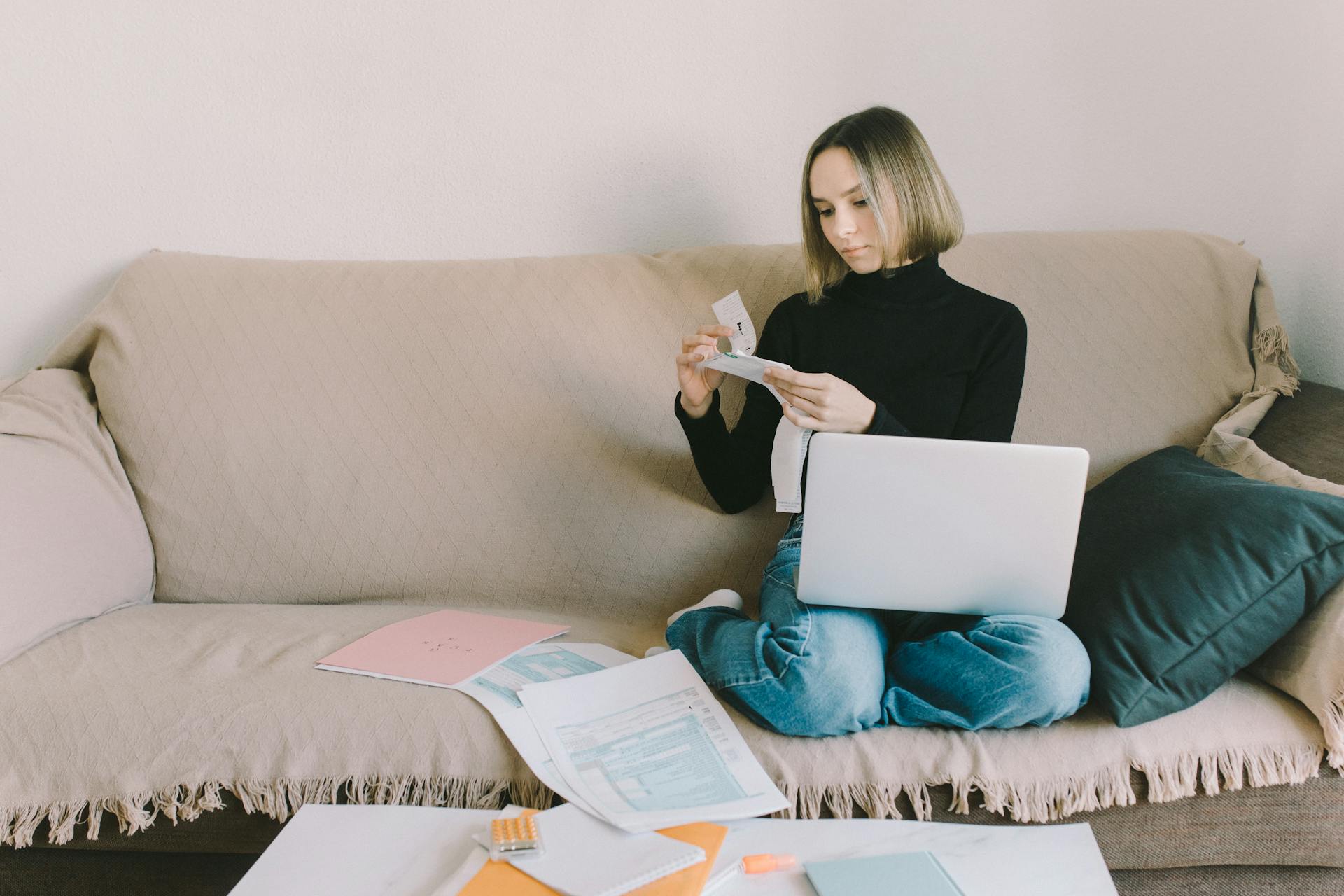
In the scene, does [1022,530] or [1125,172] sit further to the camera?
[1125,172]

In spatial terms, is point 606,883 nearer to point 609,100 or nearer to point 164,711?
point 164,711

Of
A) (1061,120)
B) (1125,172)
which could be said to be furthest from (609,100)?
(1125,172)

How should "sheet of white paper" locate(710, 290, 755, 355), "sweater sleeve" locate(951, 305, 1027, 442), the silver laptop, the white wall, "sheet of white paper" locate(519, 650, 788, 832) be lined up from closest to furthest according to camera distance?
"sheet of white paper" locate(519, 650, 788, 832), the silver laptop, "sweater sleeve" locate(951, 305, 1027, 442), "sheet of white paper" locate(710, 290, 755, 355), the white wall

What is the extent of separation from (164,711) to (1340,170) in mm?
1935

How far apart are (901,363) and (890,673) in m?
0.44

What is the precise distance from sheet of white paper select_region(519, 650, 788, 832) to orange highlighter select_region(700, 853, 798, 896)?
0.09 m

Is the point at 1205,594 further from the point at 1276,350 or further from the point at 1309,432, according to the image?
the point at 1276,350

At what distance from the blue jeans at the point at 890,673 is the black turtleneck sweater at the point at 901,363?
0.98ft

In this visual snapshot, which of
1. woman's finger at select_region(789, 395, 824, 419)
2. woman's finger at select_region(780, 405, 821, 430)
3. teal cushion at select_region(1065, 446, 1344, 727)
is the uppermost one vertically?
woman's finger at select_region(789, 395, 824, 419)

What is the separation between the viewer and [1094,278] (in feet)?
4.85

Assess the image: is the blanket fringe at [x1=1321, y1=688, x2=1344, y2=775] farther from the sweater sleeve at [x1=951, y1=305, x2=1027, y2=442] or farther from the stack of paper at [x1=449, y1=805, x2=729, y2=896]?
the stack of paper at [x1=449, y1=805, x2=729, y2=896]

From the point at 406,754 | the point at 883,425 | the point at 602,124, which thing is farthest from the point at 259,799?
the point at 602,124

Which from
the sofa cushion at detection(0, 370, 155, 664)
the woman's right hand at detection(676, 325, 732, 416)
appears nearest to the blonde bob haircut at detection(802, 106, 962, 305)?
the woman's right hand at detection(676, 325, 732, 416)

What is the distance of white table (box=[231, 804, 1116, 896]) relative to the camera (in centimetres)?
68
